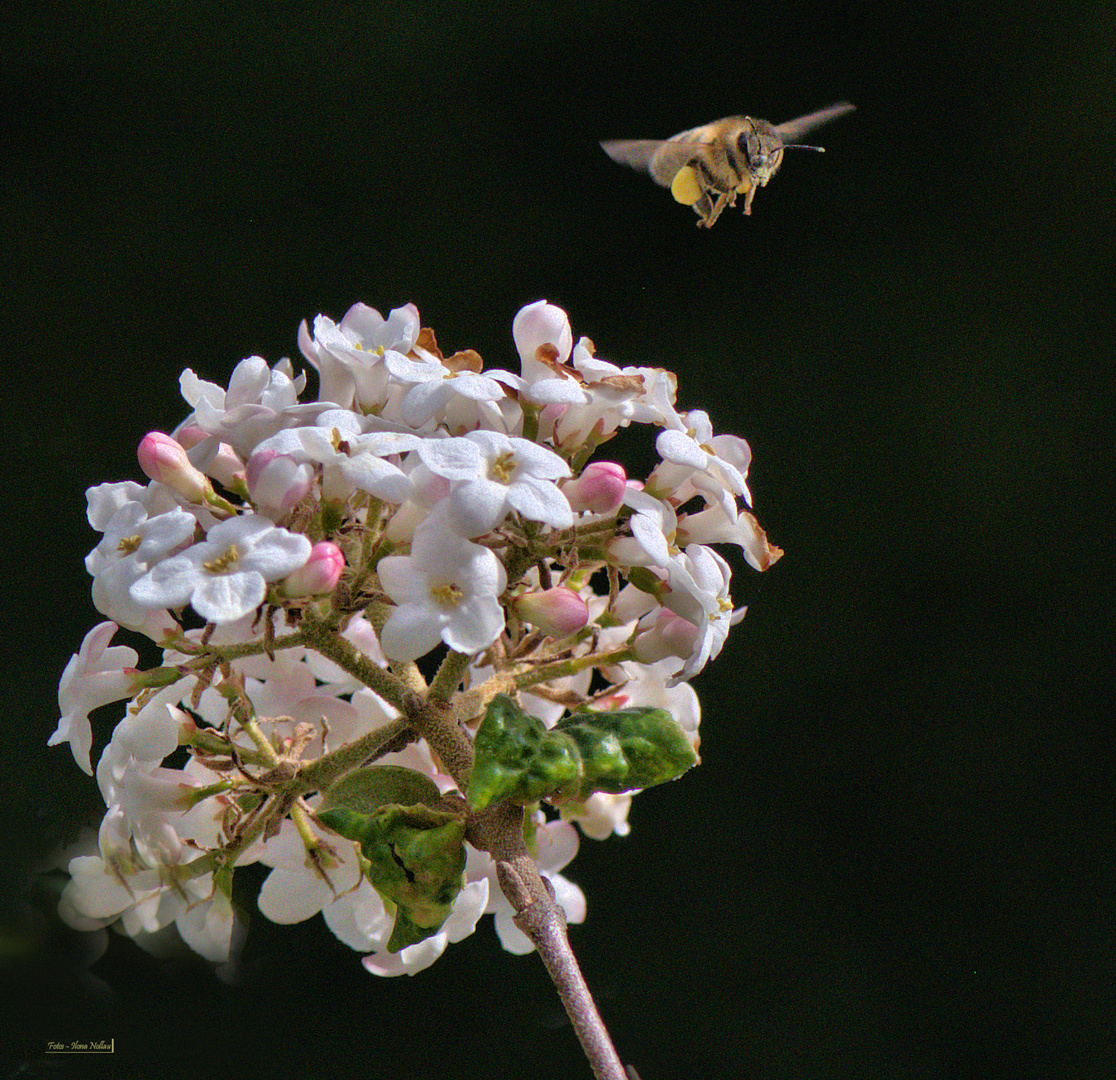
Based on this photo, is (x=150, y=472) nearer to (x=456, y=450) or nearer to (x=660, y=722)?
(x=456, y=450)

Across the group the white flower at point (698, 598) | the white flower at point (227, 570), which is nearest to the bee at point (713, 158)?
the white flower at point (698, 598)

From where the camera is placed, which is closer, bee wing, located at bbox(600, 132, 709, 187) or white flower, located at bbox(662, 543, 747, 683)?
white flower, located at bbox(662, 543, 747, 683)

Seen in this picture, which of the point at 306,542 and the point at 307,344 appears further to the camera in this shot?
the point at 307,344

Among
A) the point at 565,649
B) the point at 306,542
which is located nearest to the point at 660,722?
the point at 565,649

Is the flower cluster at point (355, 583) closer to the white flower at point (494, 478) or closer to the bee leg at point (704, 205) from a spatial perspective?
the white flower at point (494, 478)

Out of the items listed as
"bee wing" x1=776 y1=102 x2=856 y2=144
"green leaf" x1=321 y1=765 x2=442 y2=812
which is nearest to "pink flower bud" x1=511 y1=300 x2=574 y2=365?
"green leaf" x1=321 y1=765 x2=442 y2=812

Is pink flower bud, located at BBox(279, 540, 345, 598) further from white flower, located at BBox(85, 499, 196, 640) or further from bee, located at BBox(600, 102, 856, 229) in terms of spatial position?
bee, located at BBox(600, 102, 856, 229)

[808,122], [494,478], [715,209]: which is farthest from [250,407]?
[808,122]
